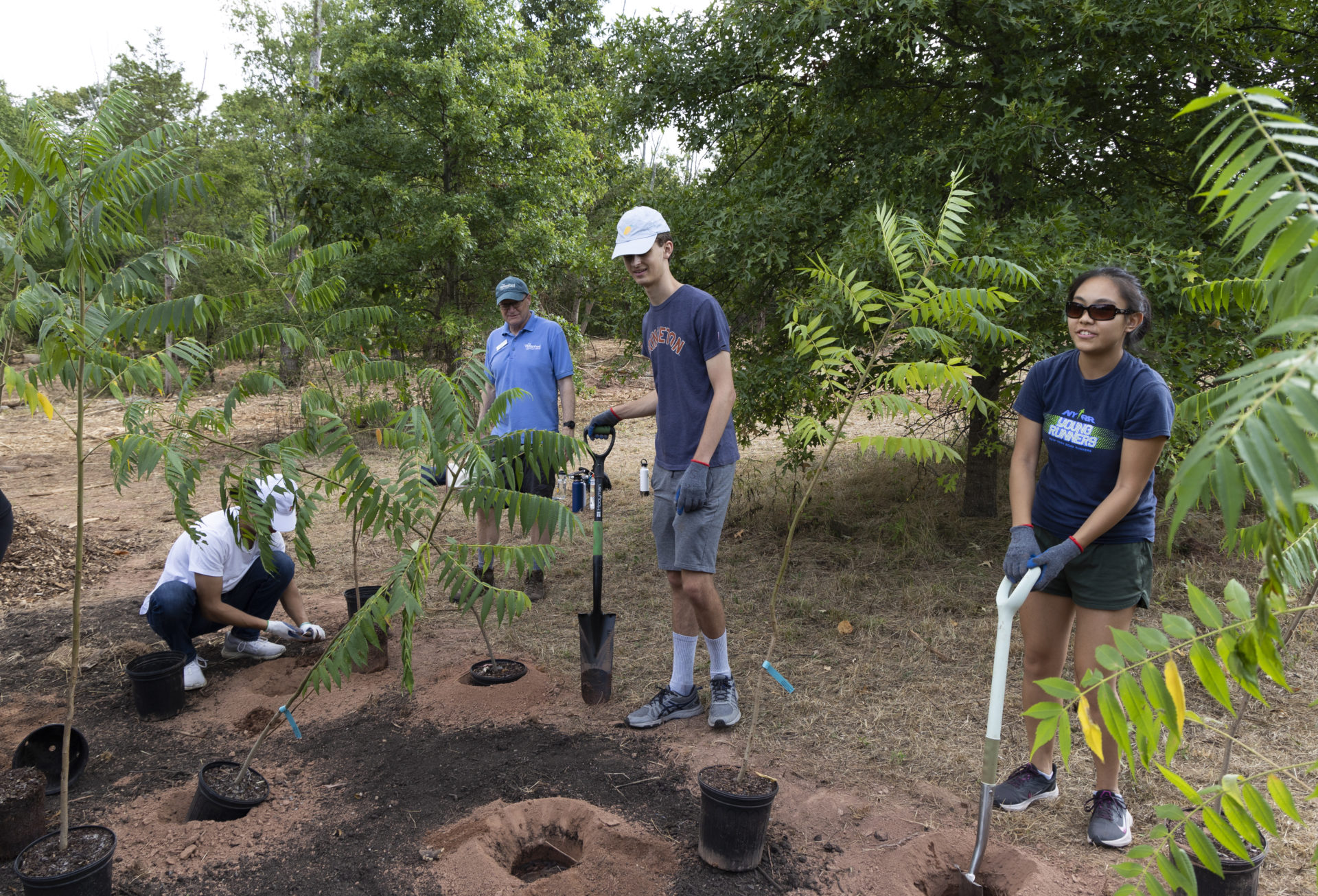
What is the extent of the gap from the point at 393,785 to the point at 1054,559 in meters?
3.12

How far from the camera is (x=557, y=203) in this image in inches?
497

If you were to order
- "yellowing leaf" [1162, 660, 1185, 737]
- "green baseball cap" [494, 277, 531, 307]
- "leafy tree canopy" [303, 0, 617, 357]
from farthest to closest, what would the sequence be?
"leafy tree canopy" [303, 0, 617, 357] → "green baseball cap" [494, 277, 531, 307] → "yellowing leaf" [1162, 660, 1185, 737]

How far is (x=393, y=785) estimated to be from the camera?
3742 millimetres

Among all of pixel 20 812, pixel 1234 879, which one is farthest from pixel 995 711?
pixel 20 812

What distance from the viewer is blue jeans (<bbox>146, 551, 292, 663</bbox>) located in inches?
183

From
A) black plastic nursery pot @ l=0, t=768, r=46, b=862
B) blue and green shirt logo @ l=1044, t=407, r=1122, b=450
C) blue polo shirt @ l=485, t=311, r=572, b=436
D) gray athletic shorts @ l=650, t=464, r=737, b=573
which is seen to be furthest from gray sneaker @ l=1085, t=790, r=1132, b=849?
black plastic nursery pot @ l=0, t=768, r=46, b=862

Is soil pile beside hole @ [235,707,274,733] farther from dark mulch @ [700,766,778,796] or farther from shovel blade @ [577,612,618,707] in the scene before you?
dark mulch @ [700,766,778,796]

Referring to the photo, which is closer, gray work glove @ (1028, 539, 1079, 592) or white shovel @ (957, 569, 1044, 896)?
white shovel @ (957, 569, 1044, 896)

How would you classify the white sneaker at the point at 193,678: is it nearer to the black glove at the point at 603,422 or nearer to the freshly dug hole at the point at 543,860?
the freshly dug hole at the point at 543,860

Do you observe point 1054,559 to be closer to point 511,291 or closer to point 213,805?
point 213,805

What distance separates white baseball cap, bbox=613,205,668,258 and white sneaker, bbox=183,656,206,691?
3585 mm

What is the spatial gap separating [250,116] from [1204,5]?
24789mm

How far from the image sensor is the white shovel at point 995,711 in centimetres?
268

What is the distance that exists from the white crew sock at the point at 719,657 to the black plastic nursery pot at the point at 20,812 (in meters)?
Answer: 3.00
